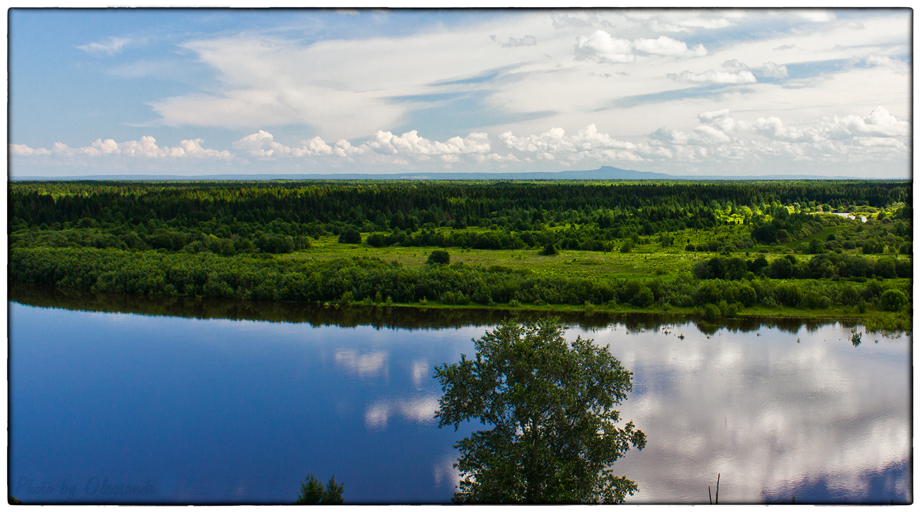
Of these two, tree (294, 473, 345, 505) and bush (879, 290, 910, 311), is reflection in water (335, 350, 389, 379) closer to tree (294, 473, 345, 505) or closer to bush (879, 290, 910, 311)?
tree (294, 473, 345, 505)

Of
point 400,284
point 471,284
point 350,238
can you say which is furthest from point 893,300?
point 350,238

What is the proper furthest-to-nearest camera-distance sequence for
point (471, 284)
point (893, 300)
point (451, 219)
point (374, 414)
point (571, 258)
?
point (451, 219) → point (571, 258) → point (471, 284) → point (893, 300) → point (374, 414)

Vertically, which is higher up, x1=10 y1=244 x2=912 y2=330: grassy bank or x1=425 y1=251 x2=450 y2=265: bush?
x1=425 y1=251 x2=450 y2=265: bush

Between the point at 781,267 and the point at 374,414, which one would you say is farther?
the point at 781,267

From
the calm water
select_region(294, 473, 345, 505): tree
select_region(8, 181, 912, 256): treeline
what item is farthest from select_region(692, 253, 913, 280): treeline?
select_region(294, 473, 345, 505): tree

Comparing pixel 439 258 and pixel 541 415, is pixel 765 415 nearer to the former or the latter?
pixel 541 415

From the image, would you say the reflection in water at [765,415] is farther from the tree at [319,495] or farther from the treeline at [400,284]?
the tree at [319,495]

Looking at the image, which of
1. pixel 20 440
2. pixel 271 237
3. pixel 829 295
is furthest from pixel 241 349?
pixel 829 295
